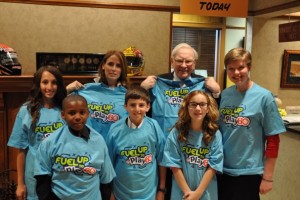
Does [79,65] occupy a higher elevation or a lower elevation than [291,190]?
higher

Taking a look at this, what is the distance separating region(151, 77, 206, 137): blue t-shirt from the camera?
203 centimetres

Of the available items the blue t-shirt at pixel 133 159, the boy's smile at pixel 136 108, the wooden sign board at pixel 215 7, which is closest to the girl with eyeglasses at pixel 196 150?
the blue t-shirt at pixel 133 159

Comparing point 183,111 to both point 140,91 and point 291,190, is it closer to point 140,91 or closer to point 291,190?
point 140,91

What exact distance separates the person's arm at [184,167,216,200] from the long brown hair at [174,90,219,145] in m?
0.16

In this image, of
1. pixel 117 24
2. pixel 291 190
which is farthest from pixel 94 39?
pixel 291 190

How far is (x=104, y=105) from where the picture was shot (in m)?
2.00

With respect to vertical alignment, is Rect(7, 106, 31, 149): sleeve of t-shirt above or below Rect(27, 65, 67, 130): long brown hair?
below

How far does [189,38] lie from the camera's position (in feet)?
19.7

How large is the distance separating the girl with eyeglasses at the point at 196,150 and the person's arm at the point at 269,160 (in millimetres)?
247

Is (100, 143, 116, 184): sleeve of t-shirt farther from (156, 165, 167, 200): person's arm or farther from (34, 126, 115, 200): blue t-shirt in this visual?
(156, 165, 167, 200): person's arm

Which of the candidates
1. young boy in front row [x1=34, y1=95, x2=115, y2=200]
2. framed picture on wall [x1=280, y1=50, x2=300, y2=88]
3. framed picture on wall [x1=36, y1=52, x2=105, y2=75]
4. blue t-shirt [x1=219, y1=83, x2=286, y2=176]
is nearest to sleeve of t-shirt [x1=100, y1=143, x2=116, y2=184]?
young boy in front row [x1=34, y1=95, x2=115, y2=200]

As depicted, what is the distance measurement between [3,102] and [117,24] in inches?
57.2

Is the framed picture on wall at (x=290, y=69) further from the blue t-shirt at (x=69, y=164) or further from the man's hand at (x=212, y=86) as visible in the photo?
the blue t-shirt at (x=69, y=164)

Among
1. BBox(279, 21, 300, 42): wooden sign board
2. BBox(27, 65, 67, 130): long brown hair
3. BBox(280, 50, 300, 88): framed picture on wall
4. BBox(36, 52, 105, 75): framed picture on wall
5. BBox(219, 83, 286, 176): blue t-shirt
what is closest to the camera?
BBox(219, 83, 286, 176): blue t-shirt
